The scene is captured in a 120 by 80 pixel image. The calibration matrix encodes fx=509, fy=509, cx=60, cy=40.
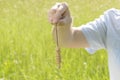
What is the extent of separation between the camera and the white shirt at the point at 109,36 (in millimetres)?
1932

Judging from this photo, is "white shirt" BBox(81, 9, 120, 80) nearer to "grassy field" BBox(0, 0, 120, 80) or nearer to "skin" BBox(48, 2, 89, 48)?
"skin" BBox(48, 2, 89, 48)

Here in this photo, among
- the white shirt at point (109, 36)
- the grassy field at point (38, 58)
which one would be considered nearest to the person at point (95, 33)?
the white shirt at point (109, 36)

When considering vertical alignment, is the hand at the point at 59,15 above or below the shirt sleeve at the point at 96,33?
above

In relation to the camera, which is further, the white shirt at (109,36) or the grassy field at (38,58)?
the grassy field at (38,58)

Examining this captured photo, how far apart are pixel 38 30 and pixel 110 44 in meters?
2.78

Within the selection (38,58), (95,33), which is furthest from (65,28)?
(38,58)

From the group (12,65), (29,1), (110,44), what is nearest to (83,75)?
(12,65)

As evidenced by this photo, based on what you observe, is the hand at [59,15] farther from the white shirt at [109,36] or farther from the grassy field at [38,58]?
the grassy field at [38,58]

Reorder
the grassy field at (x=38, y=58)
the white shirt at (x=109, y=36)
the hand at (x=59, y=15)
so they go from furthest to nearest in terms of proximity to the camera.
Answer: the grassy field at (x=38, y=58), the white shirt at (x=109, y=36), the hand at (x=59, y=15)

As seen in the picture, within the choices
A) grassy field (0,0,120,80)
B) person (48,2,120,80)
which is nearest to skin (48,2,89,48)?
person (48,2,120,80)

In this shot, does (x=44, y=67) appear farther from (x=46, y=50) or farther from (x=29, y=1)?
(x=29, y=1)

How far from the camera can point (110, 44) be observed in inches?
77.3

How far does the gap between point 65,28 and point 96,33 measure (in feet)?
0.44

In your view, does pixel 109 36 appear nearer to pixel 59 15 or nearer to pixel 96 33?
pixel 96 33
